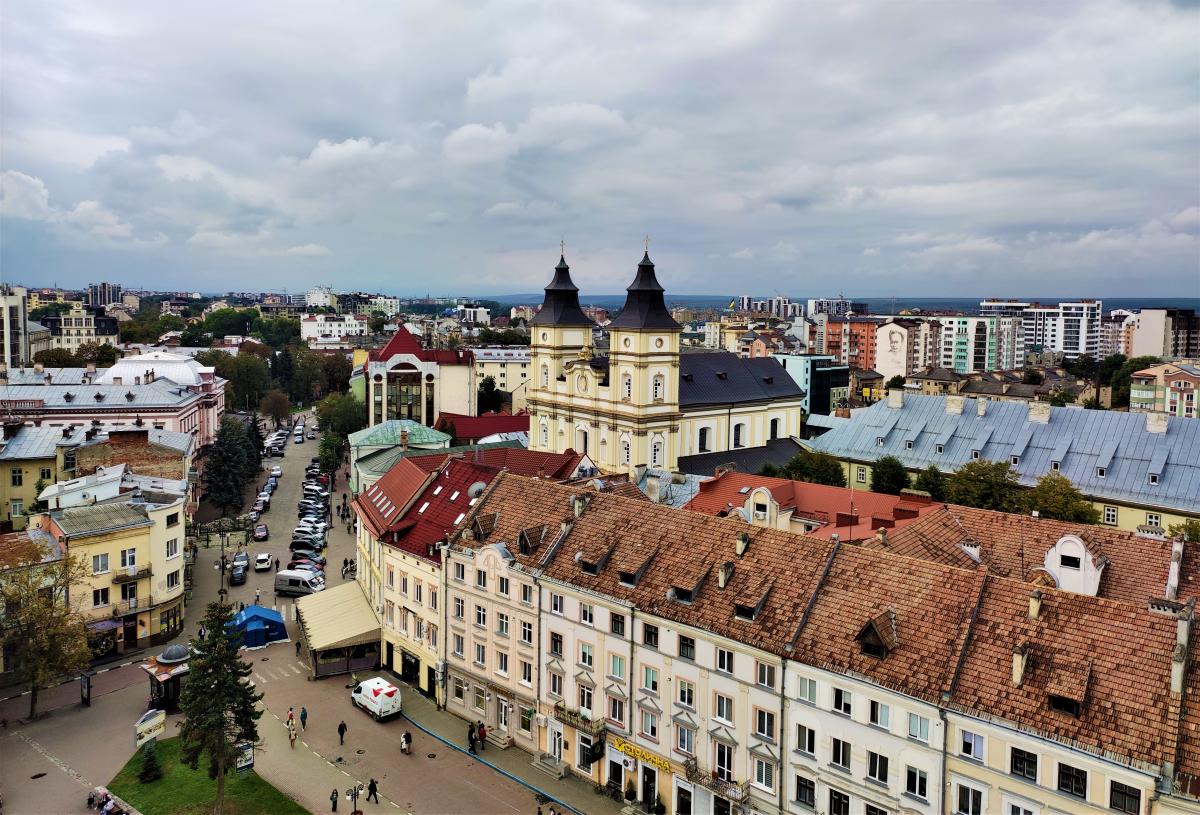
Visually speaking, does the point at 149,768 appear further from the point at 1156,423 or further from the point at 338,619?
the point at 1156,423

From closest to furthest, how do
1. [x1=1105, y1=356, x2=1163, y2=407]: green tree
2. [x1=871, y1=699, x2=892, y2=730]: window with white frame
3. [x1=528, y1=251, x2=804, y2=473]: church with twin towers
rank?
[x1=871, y1=699, x2=892, y2=730]: window with white frame
[x1=528, y1=251, x2=804, y2=473]: church with twin towers
[x1=1105, y1=356, x2=1163, y2=407]: green tree

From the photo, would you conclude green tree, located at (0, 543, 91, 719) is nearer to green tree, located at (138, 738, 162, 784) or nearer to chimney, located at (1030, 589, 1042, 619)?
green tree, located at (138, 738, 162, 784)

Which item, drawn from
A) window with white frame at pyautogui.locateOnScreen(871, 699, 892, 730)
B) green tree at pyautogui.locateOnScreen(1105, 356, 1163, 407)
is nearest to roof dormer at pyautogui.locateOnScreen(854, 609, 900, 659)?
window with white frame at pyautogui.locateOnScreen(871, 699, 892, 730)

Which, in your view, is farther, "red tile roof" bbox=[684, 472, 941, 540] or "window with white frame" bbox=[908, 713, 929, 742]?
"red tile roof" bbox=[684, 472, 941, 540]

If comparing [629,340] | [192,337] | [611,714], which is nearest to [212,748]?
[611,714]

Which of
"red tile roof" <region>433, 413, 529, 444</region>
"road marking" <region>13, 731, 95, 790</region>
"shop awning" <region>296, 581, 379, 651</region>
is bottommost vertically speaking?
"road marking" <region>13, 731, 95, 790</region>

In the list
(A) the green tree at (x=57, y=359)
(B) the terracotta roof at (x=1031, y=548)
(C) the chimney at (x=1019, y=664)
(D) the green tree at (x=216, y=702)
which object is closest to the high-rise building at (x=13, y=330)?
(A) the green tree at (x=57, y=359)
